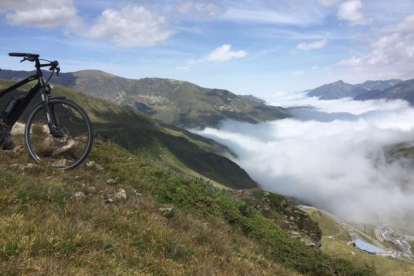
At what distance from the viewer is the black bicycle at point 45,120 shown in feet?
32.3

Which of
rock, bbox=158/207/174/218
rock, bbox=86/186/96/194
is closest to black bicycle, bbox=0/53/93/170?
rock, bbox=86/186/96/194

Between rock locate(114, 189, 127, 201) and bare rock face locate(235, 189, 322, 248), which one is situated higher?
rock locate(114, 189, 127, 201)

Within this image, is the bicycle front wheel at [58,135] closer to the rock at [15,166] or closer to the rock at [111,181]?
the rock at [15,166]

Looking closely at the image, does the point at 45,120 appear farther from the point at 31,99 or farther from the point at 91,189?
the point at 91,189

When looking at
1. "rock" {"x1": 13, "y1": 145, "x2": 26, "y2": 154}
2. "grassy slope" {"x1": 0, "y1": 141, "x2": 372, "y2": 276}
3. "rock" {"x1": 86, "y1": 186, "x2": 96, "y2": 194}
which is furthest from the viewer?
"rock" {"x1": 13, "y1": 145, "x2": 26, "y2": 154}

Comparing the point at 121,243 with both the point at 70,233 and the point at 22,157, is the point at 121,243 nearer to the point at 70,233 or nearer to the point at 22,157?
the point at 70,233

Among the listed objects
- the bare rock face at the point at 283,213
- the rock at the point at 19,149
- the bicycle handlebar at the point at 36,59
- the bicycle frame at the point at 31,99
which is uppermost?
the bicycle handlebar at the point at 36,59

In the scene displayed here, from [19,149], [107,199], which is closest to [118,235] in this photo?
[107,199]

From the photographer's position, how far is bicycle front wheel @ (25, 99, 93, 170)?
9812mm

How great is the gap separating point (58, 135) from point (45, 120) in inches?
27.5

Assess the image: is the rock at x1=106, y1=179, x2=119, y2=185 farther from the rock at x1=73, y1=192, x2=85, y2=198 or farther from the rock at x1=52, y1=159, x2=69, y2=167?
the rock at x1=73, y1=192, x2=85, y2=198

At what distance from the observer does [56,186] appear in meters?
8.90

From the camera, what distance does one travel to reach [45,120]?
10.1 m

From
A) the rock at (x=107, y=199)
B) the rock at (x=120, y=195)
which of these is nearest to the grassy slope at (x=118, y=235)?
the rock at (x=107, y=199)
